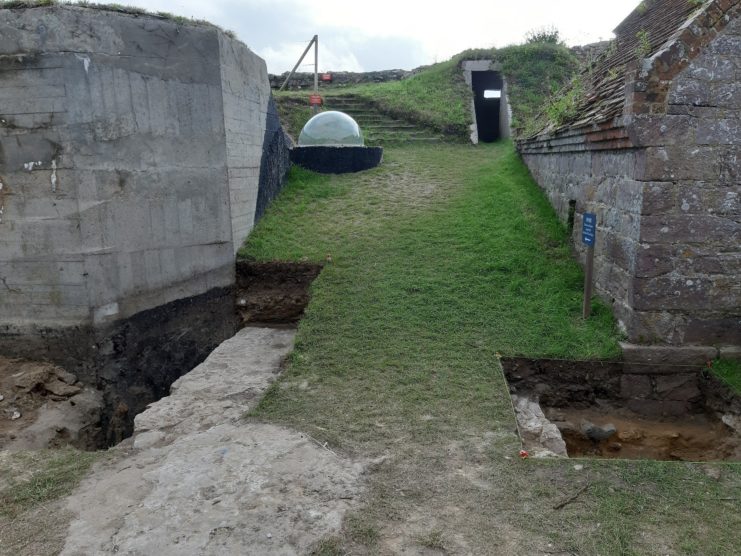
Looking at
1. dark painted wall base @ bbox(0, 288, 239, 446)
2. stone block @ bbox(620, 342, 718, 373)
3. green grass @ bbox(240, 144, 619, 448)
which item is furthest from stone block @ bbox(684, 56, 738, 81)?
dark painted wall base @ bbox(0, 288, 239, 446)

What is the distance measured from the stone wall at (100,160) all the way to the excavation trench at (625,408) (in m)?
4.98

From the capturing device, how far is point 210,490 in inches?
164

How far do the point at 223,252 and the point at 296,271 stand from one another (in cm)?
118

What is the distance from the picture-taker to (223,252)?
8.72 metres

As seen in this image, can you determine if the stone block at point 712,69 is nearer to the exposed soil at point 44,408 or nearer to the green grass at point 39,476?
the green grass at point 39,476

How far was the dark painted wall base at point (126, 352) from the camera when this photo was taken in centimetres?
719

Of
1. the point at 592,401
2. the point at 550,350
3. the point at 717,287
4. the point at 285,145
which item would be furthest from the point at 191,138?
the point at 717,287

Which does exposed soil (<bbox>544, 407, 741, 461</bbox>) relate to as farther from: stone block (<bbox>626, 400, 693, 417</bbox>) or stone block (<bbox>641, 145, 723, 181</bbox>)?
stone block (<bbox>641, 145, 723, 181</bbox>)

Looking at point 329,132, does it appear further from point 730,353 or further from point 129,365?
point 730,353

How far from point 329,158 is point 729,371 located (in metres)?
8.71

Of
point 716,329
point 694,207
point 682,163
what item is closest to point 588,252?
point 694,207

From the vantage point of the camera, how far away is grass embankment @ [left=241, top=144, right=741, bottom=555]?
12.3ft

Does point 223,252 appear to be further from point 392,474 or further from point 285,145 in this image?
point 392,474

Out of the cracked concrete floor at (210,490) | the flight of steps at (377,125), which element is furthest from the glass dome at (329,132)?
the cracked concrete floor at (210,490)
